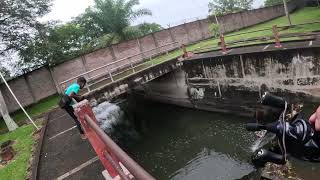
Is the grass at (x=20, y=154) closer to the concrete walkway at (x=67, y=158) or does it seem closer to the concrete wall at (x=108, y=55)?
the concrete walkway at (x=67, y=158)

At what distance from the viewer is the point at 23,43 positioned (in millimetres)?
21250

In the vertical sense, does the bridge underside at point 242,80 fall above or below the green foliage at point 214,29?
below

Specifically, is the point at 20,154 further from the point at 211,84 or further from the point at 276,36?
the point at 276,36

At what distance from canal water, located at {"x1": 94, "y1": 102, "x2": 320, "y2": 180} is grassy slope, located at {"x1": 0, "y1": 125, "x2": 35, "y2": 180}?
4.44 metres

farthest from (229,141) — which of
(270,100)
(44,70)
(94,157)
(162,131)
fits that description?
(44,70)

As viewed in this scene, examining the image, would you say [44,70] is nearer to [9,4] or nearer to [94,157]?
[9,4]

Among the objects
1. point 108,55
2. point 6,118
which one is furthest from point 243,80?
point 108,55

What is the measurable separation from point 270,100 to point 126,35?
26195 millimetres

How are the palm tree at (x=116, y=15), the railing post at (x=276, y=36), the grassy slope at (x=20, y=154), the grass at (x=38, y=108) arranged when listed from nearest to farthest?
1. the grassy slope at (x=20, y=154)
2. the railing post at (x=276, y=36)
3. the grass at (x=38, y=108)
4. the palm tree at (x=116, y=15)

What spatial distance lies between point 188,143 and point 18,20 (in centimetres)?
1519

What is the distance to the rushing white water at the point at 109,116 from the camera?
17891 millimetres

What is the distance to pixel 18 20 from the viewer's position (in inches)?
816

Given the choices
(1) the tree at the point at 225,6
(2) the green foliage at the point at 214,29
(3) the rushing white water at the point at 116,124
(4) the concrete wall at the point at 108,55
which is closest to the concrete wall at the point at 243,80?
(3) the rushing white water at the point at 116,124

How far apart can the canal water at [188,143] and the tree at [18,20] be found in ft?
27.7
